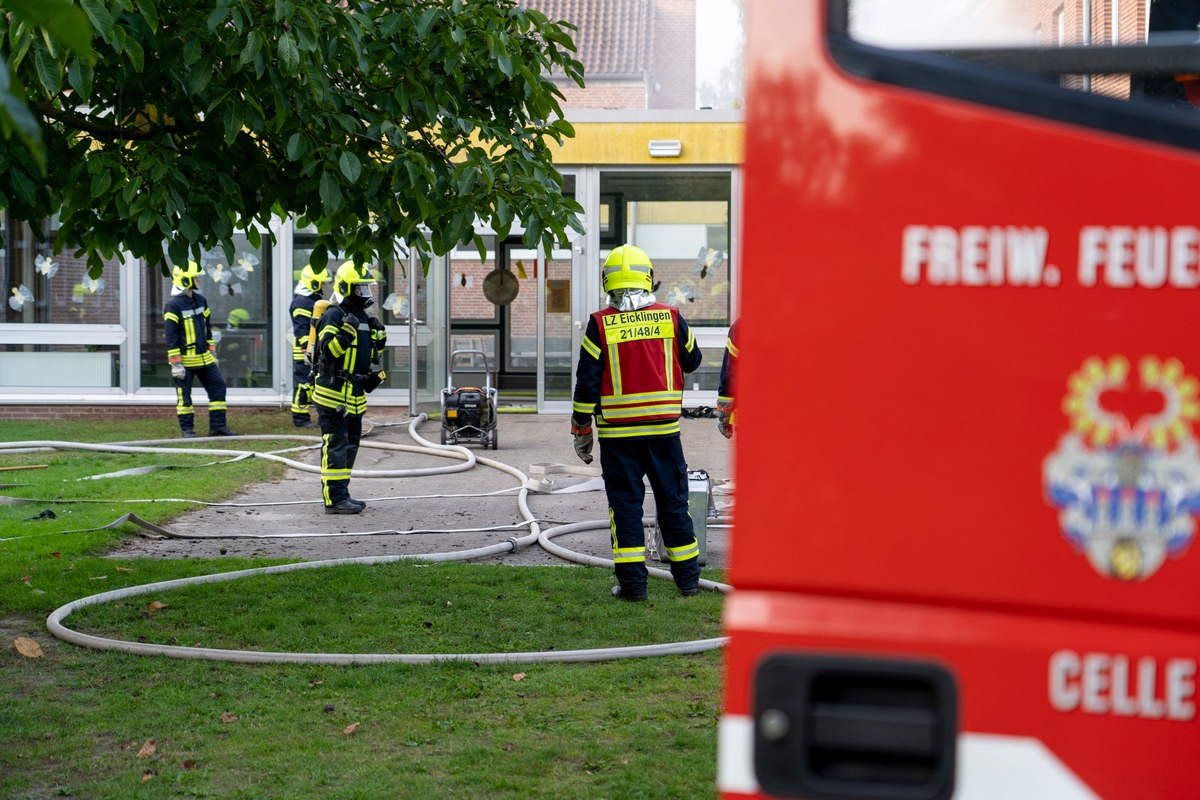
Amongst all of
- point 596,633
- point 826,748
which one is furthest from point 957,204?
point 596,633

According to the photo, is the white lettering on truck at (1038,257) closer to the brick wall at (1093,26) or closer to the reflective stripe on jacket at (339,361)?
the brick wall at (1093,26)

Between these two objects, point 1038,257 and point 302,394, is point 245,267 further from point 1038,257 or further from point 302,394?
point 1038,257

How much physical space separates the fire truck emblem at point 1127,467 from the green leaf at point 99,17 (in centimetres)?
301

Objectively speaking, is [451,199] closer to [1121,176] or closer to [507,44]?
[507,44]

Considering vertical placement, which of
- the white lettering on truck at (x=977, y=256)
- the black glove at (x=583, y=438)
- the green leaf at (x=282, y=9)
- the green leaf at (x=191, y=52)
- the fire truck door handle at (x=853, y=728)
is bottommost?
the black glove at (x=583, y=438)

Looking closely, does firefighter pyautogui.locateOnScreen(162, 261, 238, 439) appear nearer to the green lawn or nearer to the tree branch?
the green lawn

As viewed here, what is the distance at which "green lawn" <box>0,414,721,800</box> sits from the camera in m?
4.21

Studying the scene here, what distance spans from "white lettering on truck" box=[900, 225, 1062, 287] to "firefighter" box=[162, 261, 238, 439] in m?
13.2

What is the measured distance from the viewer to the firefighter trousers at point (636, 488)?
6535 millimetres

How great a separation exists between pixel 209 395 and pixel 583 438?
8.49 metres

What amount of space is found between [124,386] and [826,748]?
1716 cm

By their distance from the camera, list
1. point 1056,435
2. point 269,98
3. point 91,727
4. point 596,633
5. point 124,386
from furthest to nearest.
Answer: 1. point 124,386
2. point 596,633
3. point 269,98
4. point 91,727
5. point 1056,435

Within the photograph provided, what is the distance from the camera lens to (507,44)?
550 centimetres

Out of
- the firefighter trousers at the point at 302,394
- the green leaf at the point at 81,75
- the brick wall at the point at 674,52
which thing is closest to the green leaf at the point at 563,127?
the green leaf at the point at 81,75
